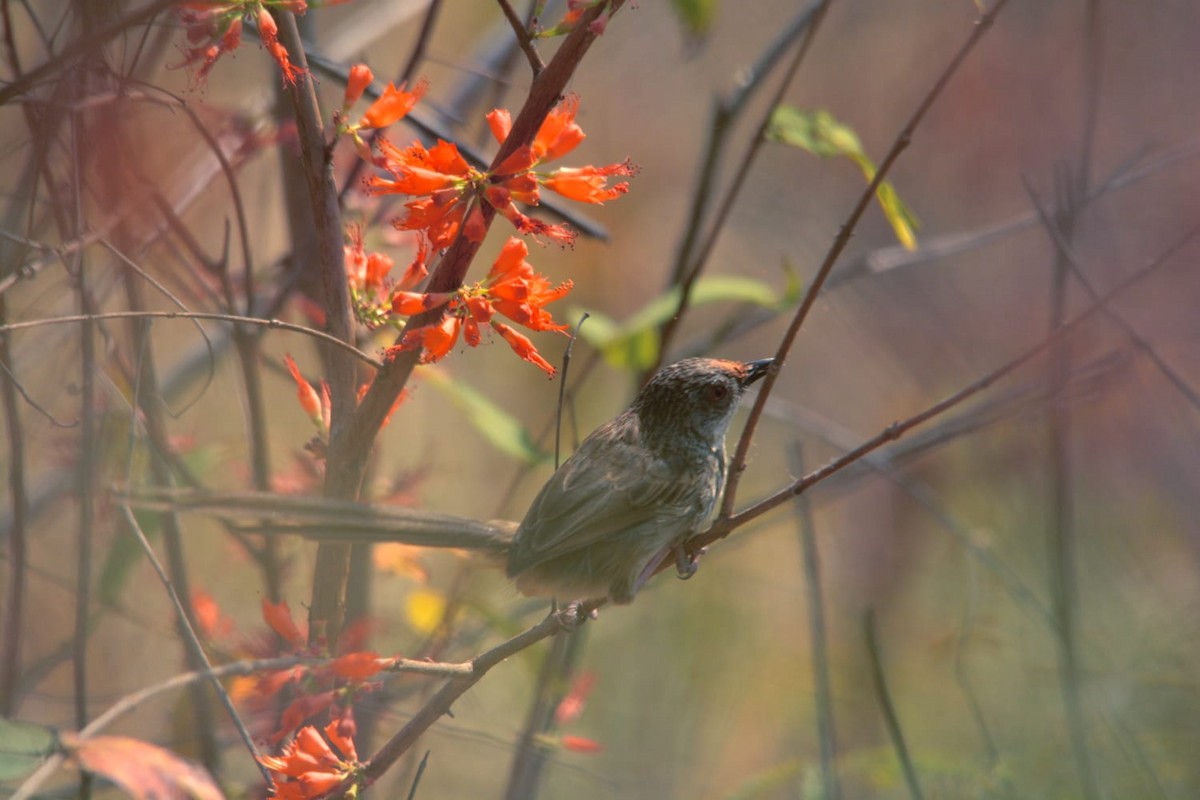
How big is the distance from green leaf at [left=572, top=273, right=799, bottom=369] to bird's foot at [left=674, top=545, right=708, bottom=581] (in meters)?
0.46

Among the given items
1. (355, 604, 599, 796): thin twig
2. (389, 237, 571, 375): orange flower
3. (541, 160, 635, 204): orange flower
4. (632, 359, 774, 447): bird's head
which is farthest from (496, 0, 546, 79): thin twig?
(632, 359, 774, 447): bird's head

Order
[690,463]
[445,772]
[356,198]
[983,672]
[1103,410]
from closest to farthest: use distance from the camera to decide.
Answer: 1. [356,198]
2. [690,463]
3. [445,772]
4. [983,672]
5. [1103,410]

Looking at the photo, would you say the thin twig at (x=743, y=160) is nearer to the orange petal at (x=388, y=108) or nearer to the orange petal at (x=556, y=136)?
the orange petal at (x=556, y=136)

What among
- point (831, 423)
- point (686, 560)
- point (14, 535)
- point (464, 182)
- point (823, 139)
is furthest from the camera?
point (831, 423)

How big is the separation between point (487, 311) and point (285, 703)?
1.08m

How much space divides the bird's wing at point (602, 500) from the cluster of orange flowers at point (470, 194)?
1031 mm

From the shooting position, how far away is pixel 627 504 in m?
3.04

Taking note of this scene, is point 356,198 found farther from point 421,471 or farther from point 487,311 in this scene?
point 487,311

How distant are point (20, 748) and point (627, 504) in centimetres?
177

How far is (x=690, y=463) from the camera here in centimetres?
319

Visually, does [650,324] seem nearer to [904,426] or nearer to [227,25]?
[904,426]

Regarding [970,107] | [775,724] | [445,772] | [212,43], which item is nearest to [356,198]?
[212,43]

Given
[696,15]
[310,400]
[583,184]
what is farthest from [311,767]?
[696,15]

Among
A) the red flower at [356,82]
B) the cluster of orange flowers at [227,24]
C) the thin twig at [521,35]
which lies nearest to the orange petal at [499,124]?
the thin twig at [521,35]
